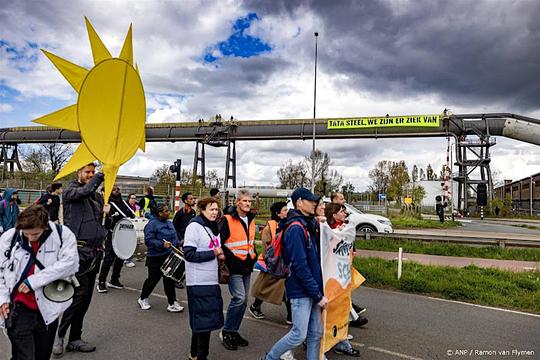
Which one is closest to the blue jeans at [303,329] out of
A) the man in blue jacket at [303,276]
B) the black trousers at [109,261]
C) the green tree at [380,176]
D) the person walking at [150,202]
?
the man in blue jacket at [303,276]

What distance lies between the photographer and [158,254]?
→ 652 centimetres

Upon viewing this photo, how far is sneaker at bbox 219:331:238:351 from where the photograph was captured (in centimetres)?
479

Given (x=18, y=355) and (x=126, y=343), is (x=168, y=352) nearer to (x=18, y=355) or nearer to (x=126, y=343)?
(x=126, y=343)

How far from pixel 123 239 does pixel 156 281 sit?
60.4 inches

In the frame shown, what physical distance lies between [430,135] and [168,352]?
105 ft

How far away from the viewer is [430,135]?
33000 millimetres

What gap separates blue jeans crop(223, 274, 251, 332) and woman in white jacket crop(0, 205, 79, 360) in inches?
80.8

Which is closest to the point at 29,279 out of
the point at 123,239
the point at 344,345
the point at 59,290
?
the point at 59,290

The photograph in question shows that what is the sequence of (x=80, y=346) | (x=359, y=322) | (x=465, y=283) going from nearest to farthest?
(x=80, y=346)
(x=359, y=322)
(x=465, y=283)

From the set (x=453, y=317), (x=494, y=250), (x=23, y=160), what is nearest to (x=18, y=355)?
(x=453, y=317)

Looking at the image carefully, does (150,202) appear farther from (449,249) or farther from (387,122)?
(387,122)

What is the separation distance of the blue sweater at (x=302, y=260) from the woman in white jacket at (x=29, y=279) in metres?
1.86

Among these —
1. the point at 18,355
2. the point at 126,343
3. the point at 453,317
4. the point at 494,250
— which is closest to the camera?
the point at 18,355

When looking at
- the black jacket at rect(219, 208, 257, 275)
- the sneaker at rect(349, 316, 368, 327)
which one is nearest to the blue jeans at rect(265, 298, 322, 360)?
the black jacket at rect(219, 208, 257, 275)
